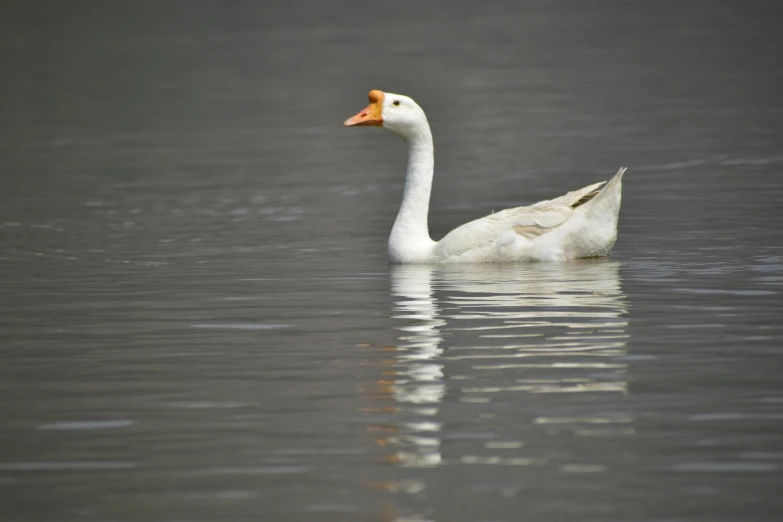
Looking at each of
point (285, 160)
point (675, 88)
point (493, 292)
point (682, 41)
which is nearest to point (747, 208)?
point (493, 292)

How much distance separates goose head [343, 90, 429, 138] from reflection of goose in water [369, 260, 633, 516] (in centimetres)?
184

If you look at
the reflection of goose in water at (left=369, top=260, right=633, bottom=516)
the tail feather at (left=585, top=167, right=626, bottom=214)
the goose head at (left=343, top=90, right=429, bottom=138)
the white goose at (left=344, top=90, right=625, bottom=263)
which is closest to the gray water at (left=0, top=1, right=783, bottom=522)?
the reflection of goose in water at (left=369, top=260, right=633, bottom=516)

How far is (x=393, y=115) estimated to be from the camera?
1400cm

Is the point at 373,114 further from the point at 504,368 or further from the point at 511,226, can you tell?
the point at 504,368

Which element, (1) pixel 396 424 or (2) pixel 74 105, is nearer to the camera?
(1) pixel 396 424

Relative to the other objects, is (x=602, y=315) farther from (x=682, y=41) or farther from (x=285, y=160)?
(x=682, y=41)

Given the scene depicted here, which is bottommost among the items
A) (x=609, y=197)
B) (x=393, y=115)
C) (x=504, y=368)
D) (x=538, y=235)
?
(x=504, y=368)

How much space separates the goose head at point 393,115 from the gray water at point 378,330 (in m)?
1.27

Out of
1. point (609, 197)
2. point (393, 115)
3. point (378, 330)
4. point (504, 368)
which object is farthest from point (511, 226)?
point (504, 368)

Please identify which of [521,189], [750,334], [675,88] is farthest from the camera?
[675,88]

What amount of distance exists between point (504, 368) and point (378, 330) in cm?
165

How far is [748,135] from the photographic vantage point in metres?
24.1

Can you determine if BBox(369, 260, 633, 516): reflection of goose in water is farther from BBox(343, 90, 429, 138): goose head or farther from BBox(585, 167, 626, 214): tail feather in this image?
BBox(343, 90, 429, 138): goose head

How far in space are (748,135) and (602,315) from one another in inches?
561
